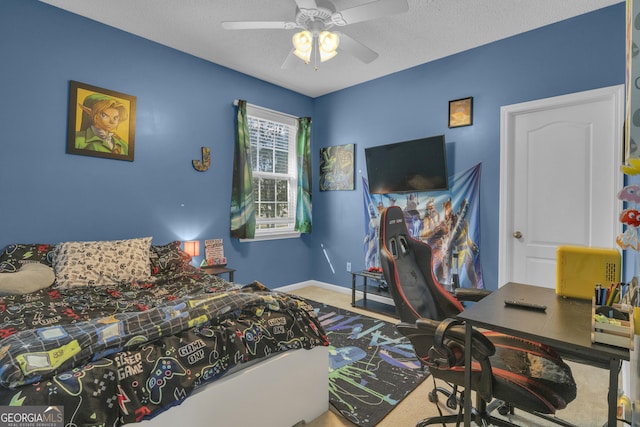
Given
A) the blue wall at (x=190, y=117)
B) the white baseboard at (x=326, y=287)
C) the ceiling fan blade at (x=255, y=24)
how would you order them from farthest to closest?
the white baseboard at (x=326, y=287) < the blue wall at (x=190, y=117) < the ceiling fan blade at (x=255, y=24)

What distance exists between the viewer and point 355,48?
259cm

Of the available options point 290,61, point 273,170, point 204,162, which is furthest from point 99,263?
point 273,170

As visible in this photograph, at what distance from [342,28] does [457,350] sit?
2.84 meters

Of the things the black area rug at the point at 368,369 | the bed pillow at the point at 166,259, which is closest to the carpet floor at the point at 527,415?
the black area rug at the point at 368,369

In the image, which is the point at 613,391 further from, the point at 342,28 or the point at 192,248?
the point at 192,248

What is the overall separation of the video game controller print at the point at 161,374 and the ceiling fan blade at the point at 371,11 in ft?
7.30

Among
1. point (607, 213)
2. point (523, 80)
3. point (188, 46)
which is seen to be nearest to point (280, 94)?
point (188, 46)

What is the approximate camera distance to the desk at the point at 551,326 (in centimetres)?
99

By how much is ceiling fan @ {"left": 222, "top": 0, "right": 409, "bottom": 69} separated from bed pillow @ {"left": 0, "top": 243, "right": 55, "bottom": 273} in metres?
2.24

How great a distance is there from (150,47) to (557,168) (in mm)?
4117

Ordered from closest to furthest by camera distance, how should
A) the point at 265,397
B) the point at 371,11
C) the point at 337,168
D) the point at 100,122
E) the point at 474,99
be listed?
1. the point at 265,397
2. the point at 371,11
3. the point at 100,122
4. the point at 474,99
5. the point at 337,168

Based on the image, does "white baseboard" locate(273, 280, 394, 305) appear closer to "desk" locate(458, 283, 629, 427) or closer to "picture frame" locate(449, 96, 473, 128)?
"picture frame" locate(449, 96, 473, 128)

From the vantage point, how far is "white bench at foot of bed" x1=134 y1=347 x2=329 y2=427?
4.29 ft

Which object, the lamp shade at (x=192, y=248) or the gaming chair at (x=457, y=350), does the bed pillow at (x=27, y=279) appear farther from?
the gaming chair at (x=457, y=350)
